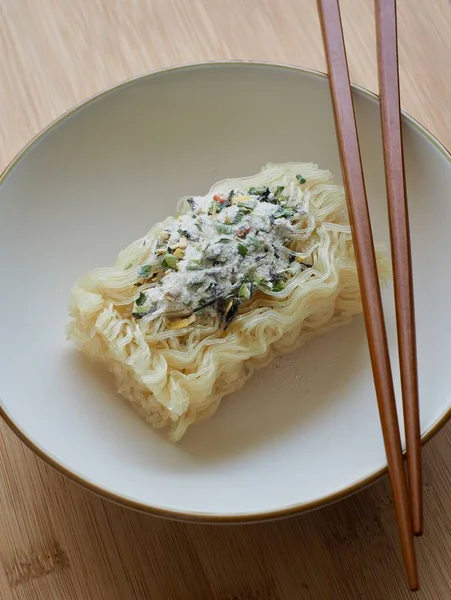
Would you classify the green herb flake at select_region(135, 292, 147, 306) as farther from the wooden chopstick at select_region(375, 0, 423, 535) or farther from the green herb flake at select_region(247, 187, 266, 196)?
the wooden chopstick at select_region(375, 0, 423, 535)

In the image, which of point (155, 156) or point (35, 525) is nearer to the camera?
point (35, 525)

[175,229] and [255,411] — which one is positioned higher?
[175,229]

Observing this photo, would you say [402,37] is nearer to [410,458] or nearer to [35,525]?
[410,458]

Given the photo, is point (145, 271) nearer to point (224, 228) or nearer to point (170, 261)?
point (170, 261)

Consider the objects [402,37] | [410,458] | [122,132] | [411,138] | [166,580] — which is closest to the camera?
[410,458]

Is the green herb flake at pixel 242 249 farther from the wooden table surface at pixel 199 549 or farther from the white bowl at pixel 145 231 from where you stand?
the wooden table surface at pixel 199 549

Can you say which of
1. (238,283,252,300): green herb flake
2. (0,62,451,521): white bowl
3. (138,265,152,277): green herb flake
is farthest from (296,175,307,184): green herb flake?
(138,265,152,277): green herb flake

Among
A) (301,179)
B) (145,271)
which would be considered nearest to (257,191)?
(301,179)

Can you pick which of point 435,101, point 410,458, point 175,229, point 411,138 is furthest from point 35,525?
point 435,101
